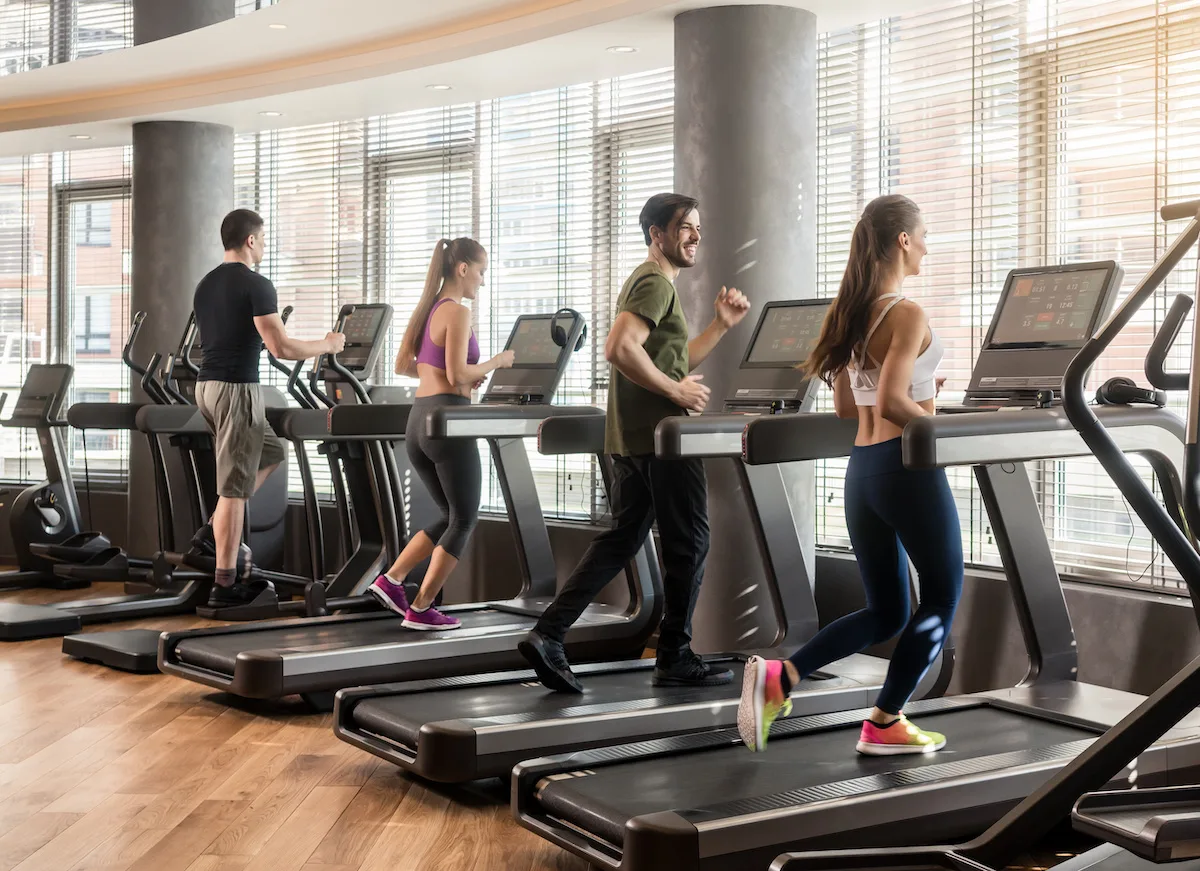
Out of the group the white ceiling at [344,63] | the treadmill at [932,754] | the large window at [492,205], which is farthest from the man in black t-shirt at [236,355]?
the treadmill at [932,754]

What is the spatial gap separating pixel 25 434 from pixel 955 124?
652 centimetres

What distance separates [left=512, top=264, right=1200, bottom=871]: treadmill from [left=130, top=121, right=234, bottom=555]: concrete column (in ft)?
16.0

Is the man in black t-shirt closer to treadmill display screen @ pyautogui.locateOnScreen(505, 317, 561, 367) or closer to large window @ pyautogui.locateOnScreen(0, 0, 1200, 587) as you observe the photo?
treadmill display screen @ pyautogui.locateOnScreen(505, 317, 561, 367)

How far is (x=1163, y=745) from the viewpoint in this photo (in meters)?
3.14

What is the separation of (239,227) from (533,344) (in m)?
1.43

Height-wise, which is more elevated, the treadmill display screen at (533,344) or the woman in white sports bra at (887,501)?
the treadmill display screen at (533,344)

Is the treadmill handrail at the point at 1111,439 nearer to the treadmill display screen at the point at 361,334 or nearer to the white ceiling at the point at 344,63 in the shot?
the white ceiling at the point at 344,63

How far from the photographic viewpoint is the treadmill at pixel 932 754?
2.71 meters

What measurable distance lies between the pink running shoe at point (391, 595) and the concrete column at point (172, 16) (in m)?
2.87

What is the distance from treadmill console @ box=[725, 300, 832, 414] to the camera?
163 inches

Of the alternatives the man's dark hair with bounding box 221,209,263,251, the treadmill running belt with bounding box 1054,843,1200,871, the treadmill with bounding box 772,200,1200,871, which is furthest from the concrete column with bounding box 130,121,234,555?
the treadmill running belt with bounding box 1054,843,1200,871

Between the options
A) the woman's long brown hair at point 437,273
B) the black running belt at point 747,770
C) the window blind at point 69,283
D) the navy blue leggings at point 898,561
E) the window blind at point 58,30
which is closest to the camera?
the black running belt at point 747,770

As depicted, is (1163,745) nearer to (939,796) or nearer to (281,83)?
(939,796)

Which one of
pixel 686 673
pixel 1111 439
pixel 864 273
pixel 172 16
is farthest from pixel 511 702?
pixel 172 16
